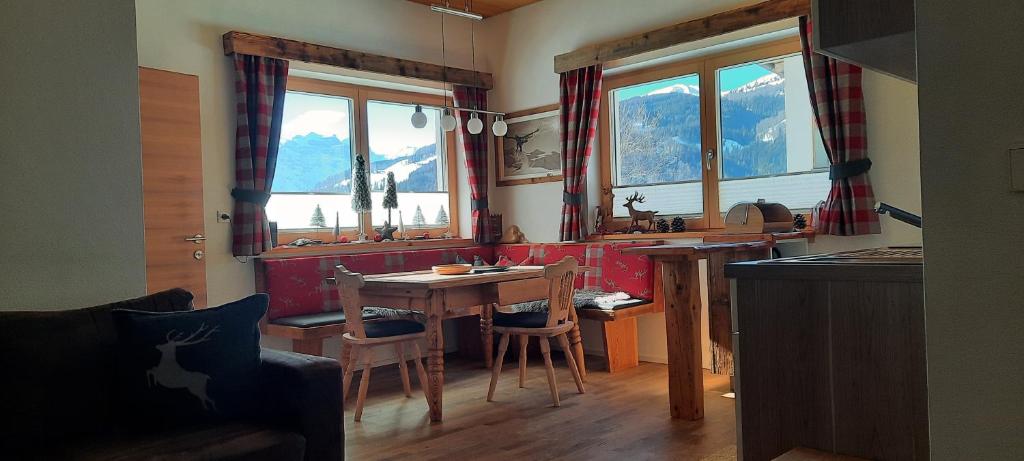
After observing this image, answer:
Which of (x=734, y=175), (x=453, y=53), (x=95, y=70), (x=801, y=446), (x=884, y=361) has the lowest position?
(x=801, y=446)

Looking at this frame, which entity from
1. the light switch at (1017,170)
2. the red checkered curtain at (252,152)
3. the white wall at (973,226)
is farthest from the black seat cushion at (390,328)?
the light switch at (1017,170)

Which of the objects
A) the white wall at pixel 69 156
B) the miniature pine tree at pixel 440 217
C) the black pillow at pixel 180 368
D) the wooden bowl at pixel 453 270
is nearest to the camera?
the black pillow at pixel 180 368

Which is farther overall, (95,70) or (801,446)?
(95,70)

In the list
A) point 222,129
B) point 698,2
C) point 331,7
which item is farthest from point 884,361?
point 331,7

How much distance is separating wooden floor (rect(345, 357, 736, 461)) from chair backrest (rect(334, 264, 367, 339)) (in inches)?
18.5

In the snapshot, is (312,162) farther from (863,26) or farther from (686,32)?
(863,26)

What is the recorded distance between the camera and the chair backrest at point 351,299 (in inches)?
157

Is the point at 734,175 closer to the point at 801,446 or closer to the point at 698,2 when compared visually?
the point at 698,2

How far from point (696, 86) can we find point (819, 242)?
4.61 ft

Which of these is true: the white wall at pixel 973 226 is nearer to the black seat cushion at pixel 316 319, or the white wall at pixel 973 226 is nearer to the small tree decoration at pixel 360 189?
the black seat cushion at pixel 316 319

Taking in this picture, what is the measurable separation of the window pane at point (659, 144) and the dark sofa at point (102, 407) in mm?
3522

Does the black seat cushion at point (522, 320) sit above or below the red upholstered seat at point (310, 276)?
below

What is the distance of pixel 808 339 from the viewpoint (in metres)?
1.96

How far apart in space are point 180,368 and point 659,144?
3971 millimetres
